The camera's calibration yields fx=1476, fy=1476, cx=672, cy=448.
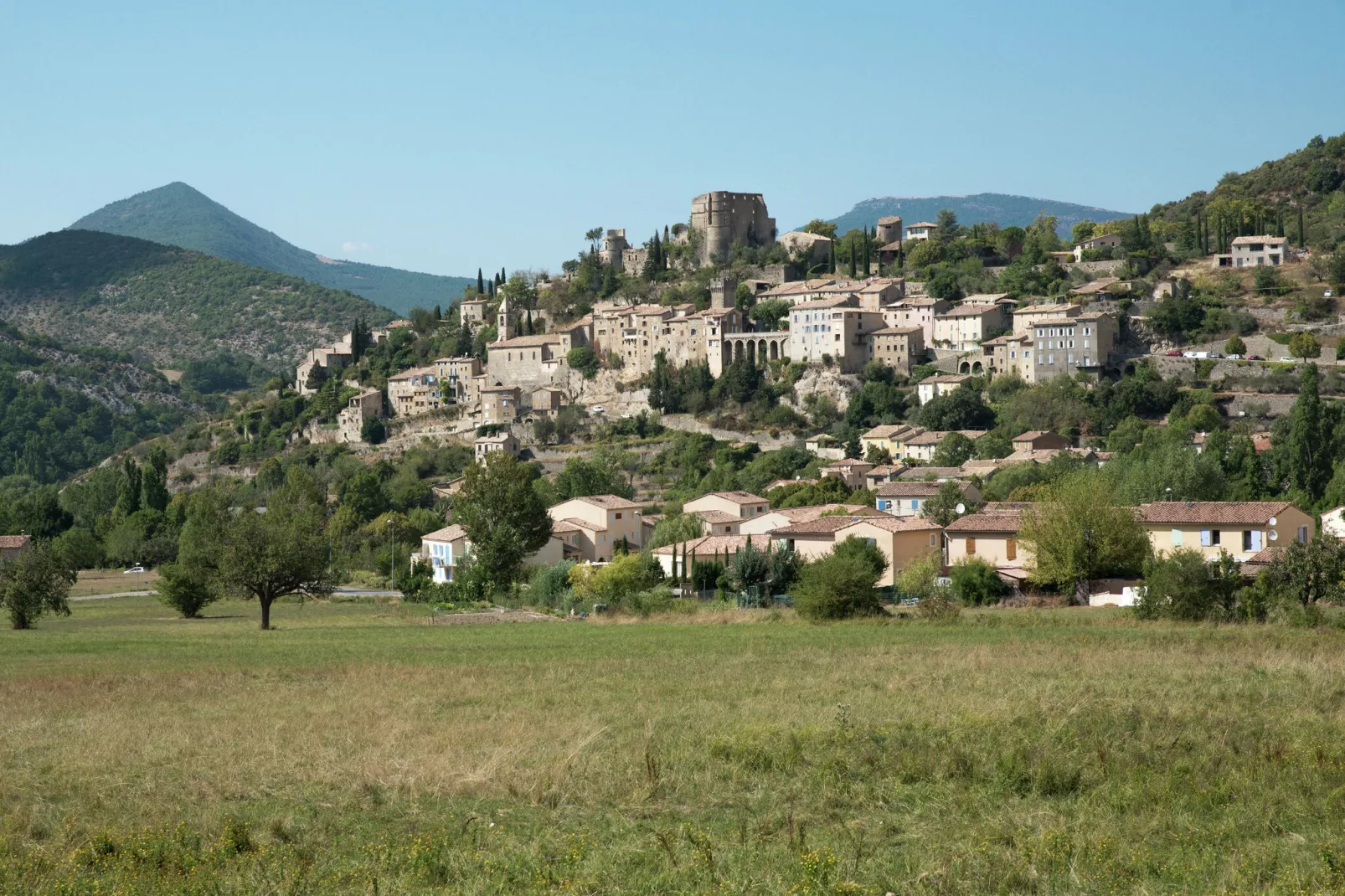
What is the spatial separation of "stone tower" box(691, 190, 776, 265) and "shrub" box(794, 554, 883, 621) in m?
91.8

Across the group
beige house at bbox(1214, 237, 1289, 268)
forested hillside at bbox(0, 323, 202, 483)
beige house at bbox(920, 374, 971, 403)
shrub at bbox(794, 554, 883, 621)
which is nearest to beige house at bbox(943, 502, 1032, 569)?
shrub at bbox(794, 554, 883, 621)

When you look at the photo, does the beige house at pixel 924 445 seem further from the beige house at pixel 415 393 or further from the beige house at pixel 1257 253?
the beige house at pixel 415 393

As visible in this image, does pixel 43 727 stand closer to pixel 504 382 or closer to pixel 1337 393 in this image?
pixel 1337 393

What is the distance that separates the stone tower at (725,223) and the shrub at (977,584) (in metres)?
86.8

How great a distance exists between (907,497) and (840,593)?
29205mm

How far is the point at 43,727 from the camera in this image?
17.4m

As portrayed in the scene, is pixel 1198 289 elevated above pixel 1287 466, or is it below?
above

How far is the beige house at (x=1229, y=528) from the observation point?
40.5m

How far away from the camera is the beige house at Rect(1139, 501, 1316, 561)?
40469 mm

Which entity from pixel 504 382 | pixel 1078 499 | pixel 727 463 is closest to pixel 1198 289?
pixel 727 463

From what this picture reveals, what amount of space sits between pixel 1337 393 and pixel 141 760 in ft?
242

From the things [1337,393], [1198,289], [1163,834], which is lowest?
[1163,834]

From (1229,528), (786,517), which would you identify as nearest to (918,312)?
(786,517)

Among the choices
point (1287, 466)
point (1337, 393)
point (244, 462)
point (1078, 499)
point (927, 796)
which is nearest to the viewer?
point (927, 796)
